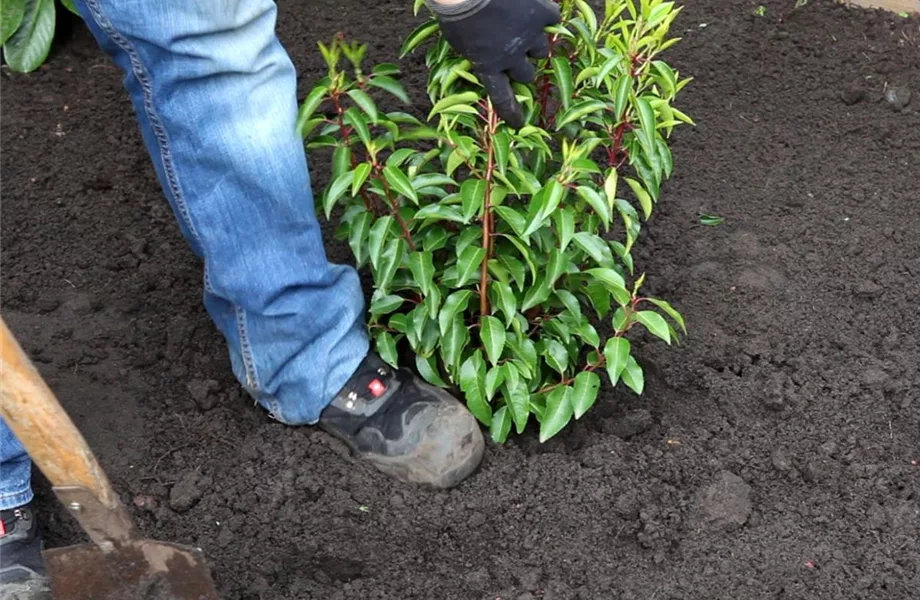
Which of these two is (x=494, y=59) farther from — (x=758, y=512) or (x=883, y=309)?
(x=883, y=309)

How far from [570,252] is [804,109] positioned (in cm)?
143

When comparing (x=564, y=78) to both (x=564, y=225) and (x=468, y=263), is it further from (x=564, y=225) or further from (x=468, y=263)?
(x=468, y=263)

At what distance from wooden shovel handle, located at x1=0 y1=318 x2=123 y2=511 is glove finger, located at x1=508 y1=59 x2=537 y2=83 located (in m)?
1.03

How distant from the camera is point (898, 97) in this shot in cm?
328

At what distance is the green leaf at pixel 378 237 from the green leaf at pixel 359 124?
16cm

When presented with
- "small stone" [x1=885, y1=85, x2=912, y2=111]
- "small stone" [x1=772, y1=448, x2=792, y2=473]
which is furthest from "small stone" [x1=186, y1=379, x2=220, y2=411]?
"small stone" [x1=885, y1=85, x2=912, y2=111]

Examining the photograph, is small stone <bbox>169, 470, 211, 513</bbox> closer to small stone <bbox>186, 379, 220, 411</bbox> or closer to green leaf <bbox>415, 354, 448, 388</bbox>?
small stone <bbox>186, 379, 220, 411</bbox>

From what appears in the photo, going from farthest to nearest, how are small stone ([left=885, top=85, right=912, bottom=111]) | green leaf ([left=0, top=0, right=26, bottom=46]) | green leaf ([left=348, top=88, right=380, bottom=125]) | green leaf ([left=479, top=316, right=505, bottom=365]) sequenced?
green leaf ([left=0, top=0, right=26, bottom=46])
small stone ([left=885, top=85, right=912, bottom=111])
green leaf ([left=479, top=316, right=505, bottom=365])
green leaf ([left=348, top=88, right=380, bottom=125])

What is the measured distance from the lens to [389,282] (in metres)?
2.26

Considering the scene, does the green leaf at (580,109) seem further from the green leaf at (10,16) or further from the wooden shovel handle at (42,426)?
the green leaf at (10,16)

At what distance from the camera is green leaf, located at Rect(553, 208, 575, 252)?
2.02 m

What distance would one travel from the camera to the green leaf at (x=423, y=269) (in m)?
2.17

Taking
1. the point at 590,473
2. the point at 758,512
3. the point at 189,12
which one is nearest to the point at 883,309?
the point at 758,512

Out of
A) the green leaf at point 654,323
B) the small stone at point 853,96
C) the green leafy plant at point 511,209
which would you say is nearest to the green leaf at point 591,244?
the green leafy plant at point 511,209
